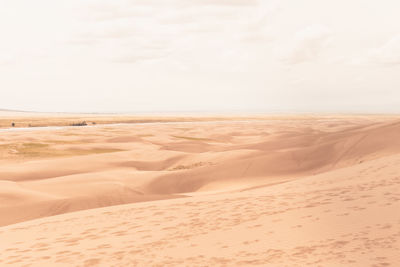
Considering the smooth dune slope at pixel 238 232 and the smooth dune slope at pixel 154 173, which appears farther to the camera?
the smooth dune slope at pixel 154 173

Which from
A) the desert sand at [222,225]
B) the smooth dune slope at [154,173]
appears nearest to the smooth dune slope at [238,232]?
the desert sand at [222,225]

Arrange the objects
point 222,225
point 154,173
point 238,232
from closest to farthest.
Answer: point 238,232 → point 222,225 → point 154,173

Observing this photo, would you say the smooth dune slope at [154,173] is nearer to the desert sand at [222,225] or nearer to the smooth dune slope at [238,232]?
the desert sand at [222,225]

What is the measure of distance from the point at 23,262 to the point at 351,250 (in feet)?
20.6

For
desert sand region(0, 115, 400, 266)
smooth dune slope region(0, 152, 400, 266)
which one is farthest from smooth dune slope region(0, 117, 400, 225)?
smooth dune slope region(0, 152, 400, 266)

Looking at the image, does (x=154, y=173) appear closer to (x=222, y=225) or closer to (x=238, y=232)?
(x=222, y=225)

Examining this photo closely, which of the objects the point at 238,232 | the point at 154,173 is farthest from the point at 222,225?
the point at 154,173

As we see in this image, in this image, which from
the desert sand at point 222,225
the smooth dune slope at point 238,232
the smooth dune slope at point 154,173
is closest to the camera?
the smooth dune slope at point 238,232

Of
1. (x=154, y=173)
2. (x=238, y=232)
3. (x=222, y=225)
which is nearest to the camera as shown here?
(x=238, y=232)

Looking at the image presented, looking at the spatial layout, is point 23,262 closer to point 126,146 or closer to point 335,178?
point 335,178

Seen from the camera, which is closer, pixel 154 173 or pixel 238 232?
pixel 238 232

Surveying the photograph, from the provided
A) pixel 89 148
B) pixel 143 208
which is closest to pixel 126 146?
pixel 89 148

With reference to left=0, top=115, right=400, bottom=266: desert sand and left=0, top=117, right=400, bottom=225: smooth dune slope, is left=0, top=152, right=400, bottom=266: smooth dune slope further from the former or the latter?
left=0, top=117, right=400, bottom=225: smooth dune slope

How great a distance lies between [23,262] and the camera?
7164 mm
